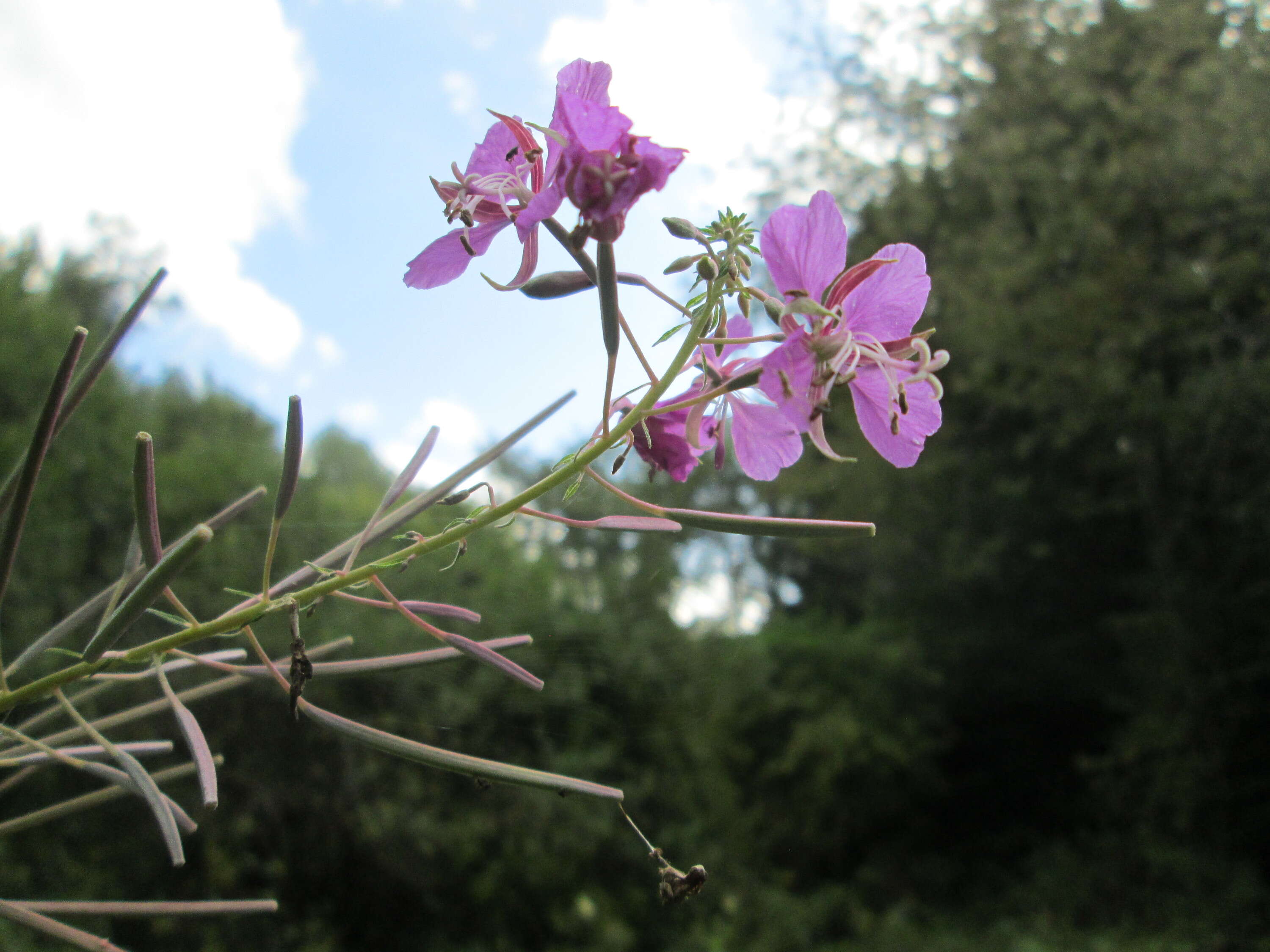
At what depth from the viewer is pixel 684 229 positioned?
57 cm

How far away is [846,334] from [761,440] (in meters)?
0.13

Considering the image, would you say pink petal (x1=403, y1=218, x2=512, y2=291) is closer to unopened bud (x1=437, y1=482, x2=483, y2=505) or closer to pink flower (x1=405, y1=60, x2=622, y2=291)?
pink flower (x1=405, y1=60, x2=622, y2=291)

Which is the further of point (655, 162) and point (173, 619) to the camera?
point (173, 619)

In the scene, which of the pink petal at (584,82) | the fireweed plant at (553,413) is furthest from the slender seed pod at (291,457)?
the pink petal at (584,82)

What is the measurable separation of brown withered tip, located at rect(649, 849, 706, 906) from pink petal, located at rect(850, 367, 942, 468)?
0.31 metres

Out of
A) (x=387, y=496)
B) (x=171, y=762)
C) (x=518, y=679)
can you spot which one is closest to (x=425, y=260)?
(x=387, y=496)

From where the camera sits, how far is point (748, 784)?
26.3ft

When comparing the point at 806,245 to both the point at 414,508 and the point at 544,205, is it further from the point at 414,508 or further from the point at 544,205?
the point at 414,508

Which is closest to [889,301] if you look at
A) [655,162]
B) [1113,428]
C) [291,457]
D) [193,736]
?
[655,162]

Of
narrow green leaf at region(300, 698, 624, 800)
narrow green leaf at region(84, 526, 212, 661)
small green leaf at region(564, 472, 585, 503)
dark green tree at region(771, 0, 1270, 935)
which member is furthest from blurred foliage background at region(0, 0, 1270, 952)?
narrow green leaf at region(84, 526, 212, 661)

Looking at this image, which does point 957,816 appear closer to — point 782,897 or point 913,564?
point 913,564

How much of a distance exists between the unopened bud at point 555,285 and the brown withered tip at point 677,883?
370mm

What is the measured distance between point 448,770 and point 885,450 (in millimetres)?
373

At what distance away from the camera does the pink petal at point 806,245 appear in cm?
59
